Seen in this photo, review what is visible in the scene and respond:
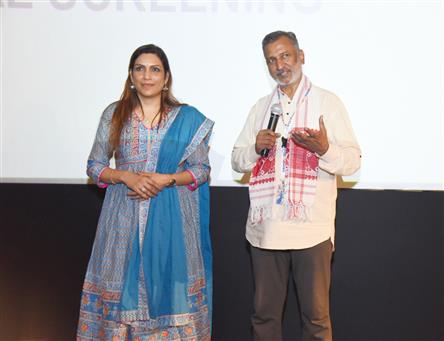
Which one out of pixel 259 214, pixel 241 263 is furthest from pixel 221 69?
pixel 241 263

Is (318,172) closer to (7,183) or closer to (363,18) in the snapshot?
(363,18)

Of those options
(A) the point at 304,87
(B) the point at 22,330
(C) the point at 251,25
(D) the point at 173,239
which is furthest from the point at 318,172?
(B) the point at 22,330

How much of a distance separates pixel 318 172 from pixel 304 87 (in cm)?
39

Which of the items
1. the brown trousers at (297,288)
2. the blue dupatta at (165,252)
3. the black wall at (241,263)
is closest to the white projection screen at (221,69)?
the black wall at (241,263)

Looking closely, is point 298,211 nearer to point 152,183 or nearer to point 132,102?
point 152,183

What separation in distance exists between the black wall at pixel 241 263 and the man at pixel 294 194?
643 mm

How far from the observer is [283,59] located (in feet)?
8.50

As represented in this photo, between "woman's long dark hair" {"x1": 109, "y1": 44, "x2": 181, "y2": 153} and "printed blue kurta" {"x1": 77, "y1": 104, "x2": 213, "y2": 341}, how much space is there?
0.11 ft

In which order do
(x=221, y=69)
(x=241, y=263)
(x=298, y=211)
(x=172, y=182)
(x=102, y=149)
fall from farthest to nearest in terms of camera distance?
(x=241, y=263) → (x=221, y=69) → (x=102, y=149) → (x=172, y=182) → (x=298, y=211)

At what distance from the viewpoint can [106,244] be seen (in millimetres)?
2732

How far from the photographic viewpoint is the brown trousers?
2.56 meters

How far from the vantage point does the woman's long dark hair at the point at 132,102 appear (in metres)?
2.75

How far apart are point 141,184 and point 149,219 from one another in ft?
0.61

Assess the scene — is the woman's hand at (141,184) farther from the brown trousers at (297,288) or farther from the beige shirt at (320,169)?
the brown trousers at (297,288)
